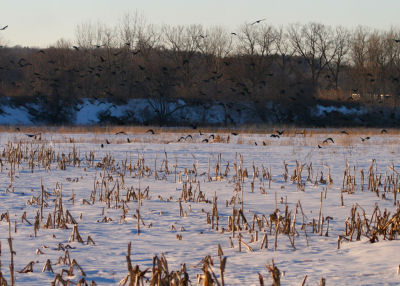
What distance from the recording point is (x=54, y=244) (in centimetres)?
568

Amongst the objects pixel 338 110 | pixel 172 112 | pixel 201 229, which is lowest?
pixel 201 229

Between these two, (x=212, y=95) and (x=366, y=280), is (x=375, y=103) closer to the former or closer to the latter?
(x=212, y=95)

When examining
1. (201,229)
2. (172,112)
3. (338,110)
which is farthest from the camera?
(338,110)

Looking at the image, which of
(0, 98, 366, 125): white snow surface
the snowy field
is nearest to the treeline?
(0, 98, 366, 125): white snow surface

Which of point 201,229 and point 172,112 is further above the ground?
point 172,112

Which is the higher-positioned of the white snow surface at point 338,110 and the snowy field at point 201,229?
the white snow surface at point 338,110

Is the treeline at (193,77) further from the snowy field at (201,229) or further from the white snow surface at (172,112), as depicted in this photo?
the snowy field at (201,229)

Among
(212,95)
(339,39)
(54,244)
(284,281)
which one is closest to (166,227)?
(54,244)

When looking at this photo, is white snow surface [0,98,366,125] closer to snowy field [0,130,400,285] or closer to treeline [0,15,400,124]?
treeline [0,15,400,124]

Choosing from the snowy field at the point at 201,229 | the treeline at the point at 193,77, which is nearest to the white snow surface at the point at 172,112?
the treeline at the point at 193,77

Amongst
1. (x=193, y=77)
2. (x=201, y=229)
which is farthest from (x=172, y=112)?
(x=201, y=229)

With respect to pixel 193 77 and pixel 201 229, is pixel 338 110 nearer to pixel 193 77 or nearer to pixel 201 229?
pixel 193 77

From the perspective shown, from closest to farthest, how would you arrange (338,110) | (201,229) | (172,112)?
(201,229), (172,112), (338,110)

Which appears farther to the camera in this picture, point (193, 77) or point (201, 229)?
point (193, 77)
